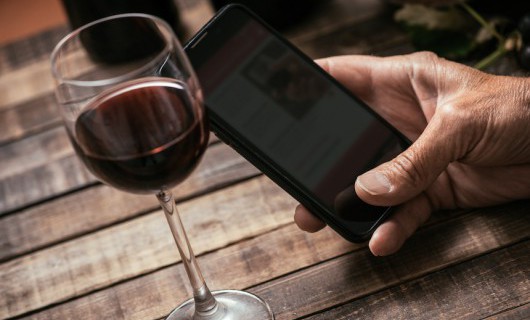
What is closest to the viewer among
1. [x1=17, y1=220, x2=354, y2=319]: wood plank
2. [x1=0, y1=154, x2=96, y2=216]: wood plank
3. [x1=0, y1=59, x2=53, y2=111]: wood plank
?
[x1=17, y1=220, x2=354, y2=319]: wood plank

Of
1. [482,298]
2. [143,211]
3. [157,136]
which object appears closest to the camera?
[157,136]

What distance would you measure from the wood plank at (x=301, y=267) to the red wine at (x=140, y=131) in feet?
0.94

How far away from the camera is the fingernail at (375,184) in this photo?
86 cm

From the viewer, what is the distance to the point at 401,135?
973 mm

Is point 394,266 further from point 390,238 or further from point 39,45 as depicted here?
point 39,45

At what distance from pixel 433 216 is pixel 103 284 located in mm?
455

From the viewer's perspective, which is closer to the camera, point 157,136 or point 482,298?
point 157,136

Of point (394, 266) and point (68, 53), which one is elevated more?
point (68, 53)

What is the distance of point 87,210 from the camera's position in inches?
44.3

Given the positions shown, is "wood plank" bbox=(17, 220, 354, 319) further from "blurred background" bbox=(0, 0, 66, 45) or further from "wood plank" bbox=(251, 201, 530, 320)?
"blurred background" bbox=(0, 0, 66, 45)

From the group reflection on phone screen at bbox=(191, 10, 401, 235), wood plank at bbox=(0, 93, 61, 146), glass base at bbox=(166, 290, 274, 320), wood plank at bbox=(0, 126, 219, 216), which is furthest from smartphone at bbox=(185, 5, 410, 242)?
wood plank at bbox=(0, 93, 61, 146)

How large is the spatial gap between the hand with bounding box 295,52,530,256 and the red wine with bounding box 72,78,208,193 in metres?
0.26

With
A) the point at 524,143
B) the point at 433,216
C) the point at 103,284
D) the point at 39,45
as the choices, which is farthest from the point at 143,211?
the point at 39,45

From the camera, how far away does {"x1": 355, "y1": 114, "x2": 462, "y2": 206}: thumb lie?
861mm
